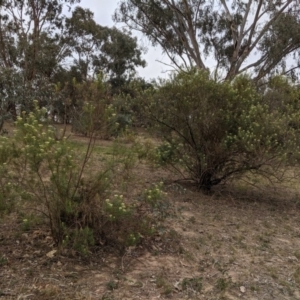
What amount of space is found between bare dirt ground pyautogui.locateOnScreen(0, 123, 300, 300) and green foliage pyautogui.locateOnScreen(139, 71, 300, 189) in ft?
4.33

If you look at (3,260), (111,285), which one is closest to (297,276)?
(111,285)

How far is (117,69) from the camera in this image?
28859mm

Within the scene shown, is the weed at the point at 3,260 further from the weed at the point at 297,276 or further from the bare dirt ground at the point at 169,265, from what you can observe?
the weed at the point at 297,276

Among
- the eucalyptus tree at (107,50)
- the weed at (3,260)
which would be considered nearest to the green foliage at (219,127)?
the weed at (3,260)

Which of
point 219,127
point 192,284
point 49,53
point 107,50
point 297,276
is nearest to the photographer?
point 192,284

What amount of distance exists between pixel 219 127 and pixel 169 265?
3294 millimetres

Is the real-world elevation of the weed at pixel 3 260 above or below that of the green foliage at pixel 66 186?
below

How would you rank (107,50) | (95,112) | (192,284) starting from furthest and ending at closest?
(107,50) < (192,284) < (95,112)

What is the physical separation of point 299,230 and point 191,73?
3041 mm

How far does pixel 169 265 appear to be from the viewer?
4.54 m

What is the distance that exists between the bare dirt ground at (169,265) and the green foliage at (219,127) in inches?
51.9

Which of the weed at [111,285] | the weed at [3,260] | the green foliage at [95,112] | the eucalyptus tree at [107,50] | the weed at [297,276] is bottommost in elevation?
the weed at [297,276]

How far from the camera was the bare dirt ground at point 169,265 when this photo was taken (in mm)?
3857

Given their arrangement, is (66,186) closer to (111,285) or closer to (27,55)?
(111,285)
